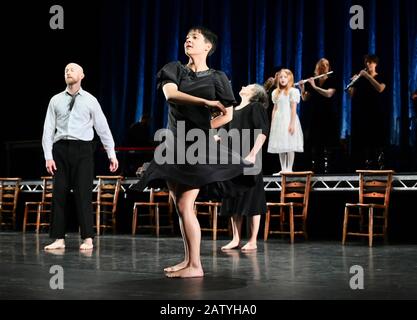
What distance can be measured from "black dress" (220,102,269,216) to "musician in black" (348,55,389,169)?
3.03 m

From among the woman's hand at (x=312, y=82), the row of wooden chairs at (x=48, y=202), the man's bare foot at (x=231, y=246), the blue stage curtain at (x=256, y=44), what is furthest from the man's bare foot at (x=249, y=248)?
the blue stage curtain at (x=256, y=44)

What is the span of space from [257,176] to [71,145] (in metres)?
1.58

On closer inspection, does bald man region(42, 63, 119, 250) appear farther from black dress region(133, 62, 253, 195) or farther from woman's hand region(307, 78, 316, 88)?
woman's hand region(307, 78, 316, 88)

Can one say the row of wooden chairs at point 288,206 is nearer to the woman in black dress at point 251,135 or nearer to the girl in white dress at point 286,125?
the girl in white dress at point 286,125

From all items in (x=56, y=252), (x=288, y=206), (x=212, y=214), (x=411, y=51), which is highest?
(x=411, y=51)

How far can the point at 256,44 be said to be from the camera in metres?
11.7

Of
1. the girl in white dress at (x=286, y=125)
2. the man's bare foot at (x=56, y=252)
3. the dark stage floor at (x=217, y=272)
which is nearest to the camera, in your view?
the dark stage floor at (x=217, y=272)

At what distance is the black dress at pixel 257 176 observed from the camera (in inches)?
235

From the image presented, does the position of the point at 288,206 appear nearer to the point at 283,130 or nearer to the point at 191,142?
the point at 283,130

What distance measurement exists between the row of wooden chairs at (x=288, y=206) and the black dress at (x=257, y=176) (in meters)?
1.29

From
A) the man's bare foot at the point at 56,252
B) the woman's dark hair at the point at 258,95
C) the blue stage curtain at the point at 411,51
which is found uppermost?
the blue stage curtain at the point at 411,51

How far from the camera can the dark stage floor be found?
138 inches

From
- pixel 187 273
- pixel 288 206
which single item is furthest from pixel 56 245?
pixel 288 206
